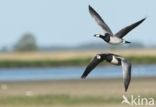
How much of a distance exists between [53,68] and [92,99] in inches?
1594

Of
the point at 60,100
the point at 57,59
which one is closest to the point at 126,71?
the point at 60,100

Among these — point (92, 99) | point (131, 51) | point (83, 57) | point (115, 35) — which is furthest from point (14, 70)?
point (115, 35)

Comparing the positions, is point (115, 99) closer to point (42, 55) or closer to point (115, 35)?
point (115, 35)

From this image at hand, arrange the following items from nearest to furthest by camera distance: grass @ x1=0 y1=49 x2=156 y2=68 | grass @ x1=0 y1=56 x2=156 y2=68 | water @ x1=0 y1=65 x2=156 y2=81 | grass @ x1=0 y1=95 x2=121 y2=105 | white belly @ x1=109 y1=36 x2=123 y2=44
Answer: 1. white belly @ x1=109 y1=36 x2=123 y2=44
2. grass @ x1=0 y1=95 x2=121 y2=105
3. water @ x1=0 y1=65 x2=156 y2=81
4. grass @ x1=0 y1=56 x2=156 y2=68
5. grass @ x1=0 y1=49 x2=156 y2=68

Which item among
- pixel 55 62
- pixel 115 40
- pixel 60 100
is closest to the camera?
pixel 115 40

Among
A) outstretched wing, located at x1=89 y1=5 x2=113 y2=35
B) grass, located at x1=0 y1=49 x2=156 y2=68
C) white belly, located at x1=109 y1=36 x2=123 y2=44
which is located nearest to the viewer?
white belly, located at x1=109 y1=36 x2=123 y2=44

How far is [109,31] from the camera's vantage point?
5262mm

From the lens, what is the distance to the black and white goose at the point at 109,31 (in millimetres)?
5152

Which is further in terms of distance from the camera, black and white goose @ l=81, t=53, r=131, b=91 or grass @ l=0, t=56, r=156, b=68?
grass @ l=0, t=56, r=156, b=68

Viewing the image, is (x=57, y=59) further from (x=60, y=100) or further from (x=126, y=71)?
(x=126, y=71)

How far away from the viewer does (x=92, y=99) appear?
24.1m

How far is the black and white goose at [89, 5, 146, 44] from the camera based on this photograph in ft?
16.9

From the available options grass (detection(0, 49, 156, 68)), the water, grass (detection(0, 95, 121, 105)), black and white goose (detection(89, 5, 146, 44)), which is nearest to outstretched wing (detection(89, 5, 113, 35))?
black and white goose (detection(89, 5, 146, 44))

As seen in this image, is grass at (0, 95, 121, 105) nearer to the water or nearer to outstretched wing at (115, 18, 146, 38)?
the water
